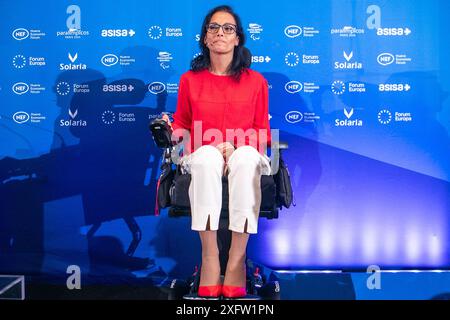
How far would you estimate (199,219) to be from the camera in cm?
310

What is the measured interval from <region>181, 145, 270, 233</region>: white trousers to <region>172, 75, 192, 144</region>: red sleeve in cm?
69

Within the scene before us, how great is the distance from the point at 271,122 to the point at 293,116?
194 millimetres

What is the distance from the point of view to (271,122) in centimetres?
459

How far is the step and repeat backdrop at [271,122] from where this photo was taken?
4496mm

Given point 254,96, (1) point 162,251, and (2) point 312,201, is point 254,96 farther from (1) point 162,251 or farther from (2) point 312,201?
(1) point 162,251

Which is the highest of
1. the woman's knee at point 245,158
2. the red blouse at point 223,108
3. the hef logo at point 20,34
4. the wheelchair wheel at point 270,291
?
the hef logo at point 20,34

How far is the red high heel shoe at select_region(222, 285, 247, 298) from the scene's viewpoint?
3197 millimetres

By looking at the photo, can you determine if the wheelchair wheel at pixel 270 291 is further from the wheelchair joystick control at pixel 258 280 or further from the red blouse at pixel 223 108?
the red blouse at pixel 223 108

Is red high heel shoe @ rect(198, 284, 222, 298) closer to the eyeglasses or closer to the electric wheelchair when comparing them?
the electric wheelchair

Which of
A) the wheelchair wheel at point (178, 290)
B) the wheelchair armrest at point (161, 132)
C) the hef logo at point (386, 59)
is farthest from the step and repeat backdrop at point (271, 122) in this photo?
the wheelchair armrest at point (161, 132)

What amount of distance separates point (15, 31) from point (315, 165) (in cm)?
283

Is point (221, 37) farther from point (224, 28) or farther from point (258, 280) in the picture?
point (258, 280)
